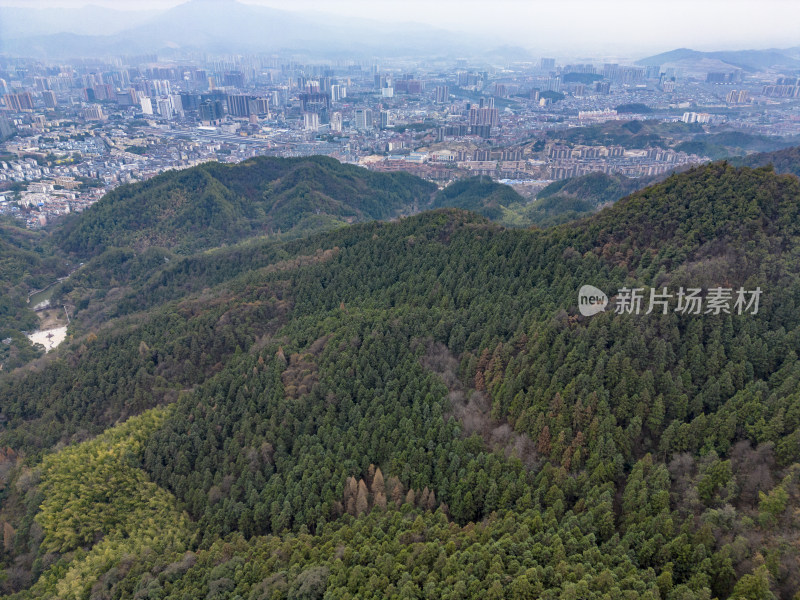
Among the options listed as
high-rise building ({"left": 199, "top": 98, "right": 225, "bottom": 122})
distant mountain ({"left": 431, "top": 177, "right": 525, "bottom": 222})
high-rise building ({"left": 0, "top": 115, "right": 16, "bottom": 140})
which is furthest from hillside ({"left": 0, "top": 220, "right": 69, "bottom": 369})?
high-rise building ({"left": 199, "top": 98, "right": 225, "bottom": 122})

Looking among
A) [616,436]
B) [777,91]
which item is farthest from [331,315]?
[777,91]

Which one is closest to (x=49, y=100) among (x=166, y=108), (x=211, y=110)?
(x=166, y=108)

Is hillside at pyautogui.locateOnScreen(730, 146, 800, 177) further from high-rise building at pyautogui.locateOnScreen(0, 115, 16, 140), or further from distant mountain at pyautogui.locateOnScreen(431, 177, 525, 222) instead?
high-rise building at pyautogui.locateOnScreen(0, 115, 16, 140)

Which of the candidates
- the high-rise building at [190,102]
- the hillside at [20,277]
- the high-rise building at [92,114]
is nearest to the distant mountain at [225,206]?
the hillside at [20,277]

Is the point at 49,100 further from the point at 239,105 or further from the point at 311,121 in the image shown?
the point at 311,121

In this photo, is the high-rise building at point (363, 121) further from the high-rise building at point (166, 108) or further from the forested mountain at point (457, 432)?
the forested mountain at point (457, 432)
